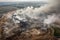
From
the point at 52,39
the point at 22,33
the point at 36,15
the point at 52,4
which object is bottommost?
the point at 52,39

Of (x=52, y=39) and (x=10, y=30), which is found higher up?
(x=10, y=30)

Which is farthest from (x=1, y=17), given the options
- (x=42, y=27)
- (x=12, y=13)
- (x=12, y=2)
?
(x=42, y=27)

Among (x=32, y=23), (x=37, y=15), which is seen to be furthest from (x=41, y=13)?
(x=32, y=23)

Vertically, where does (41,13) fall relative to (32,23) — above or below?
above

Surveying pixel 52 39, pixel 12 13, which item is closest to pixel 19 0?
pixel 12 13

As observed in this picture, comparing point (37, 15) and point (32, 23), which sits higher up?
point (37, 15)

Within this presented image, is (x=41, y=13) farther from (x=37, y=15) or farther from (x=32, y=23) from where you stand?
(x=32, y=23)

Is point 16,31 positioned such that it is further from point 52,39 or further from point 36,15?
point 52,39
